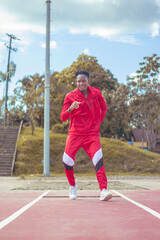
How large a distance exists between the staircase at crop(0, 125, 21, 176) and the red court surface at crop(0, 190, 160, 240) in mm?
16130

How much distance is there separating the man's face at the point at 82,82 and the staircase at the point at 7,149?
1547cm

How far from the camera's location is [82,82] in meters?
6.87

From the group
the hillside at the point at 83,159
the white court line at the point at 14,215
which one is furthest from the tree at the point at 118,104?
the white court line at the point at 14,215

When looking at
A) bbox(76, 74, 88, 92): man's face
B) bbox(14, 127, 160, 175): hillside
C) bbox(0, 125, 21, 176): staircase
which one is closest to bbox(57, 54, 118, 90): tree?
bbox(0, 125, 21, 176): staircase

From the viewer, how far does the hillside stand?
22.7 metres

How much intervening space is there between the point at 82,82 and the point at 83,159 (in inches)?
677

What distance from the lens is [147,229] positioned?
3.88 meters

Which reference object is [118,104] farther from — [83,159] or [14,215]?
[14,215]

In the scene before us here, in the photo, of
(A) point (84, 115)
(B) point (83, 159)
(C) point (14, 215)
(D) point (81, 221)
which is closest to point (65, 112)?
(A) point (84, 115)

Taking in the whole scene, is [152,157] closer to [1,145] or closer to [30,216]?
[1,145]

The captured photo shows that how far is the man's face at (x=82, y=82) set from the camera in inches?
270

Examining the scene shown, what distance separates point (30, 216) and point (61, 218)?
0.44 meters

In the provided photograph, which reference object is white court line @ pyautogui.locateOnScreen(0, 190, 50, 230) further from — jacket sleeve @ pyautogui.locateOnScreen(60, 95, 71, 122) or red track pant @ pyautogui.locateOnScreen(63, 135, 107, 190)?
jacket sleeve @ pyautogui.locateOnScreen(60, 95, 71, 122)

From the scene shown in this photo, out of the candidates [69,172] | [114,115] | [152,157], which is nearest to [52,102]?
[114,115]
